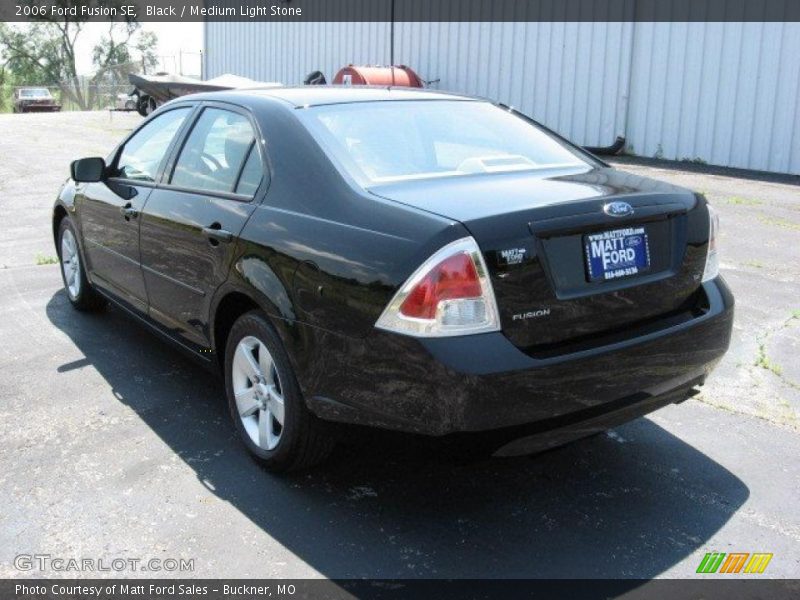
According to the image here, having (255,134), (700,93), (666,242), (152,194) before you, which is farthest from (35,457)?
(700,93)

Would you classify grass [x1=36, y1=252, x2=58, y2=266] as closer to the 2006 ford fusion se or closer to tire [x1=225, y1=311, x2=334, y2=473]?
the 2006 ford fusion se

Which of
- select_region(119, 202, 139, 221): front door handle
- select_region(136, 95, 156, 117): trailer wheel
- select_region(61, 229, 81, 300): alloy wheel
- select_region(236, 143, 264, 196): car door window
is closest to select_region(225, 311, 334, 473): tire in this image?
select_region(236, 143, 264, 196): car door window

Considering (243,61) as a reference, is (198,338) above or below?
below

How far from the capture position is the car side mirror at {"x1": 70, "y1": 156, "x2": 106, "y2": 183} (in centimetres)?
505

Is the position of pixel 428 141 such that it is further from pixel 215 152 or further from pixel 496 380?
pixel 496 380

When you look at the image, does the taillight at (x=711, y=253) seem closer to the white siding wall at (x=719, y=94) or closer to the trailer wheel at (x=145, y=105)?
the white siding wall at (x=719, y=94)

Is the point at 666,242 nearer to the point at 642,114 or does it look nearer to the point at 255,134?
the point at 255,134

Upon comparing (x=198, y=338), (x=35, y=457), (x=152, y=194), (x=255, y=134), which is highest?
(x=255, y=134)

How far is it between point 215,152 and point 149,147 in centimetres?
94

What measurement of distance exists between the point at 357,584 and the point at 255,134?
2.04 metres

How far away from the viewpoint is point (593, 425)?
300 cm

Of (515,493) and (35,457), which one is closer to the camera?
(515,493)

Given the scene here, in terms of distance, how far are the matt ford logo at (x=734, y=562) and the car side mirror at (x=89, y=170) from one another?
3963 mm

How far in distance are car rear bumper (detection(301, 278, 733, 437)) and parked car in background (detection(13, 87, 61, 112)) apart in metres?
45.3
